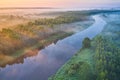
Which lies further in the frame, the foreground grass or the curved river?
the curved river

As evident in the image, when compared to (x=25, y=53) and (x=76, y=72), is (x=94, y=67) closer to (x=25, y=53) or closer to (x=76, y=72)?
(x=76, y=72)

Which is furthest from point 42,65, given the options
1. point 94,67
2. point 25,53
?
point 94,67

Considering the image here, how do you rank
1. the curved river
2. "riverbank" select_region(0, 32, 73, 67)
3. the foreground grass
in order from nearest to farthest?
the foreground grass < the curved river < "riverbank" select_region(0, 32, 73, 67)

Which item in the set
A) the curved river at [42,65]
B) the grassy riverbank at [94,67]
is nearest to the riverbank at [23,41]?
→ the curved river at [42,65]

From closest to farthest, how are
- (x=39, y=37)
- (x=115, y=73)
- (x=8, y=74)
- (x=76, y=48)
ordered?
(x=115, y=73) → (x=8, y=74) → (x=76, y=48) → (x=39, y=37)

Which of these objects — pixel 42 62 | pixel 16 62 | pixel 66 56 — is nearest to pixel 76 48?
pixel 66 56

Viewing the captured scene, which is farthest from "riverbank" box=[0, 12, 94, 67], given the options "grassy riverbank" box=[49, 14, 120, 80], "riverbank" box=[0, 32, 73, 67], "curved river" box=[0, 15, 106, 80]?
"grassy riverbank" box=[49, 14, 120, 80]

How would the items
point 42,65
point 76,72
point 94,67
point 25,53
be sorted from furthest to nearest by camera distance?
1. point 25,53
2. point 42,65
3. point 94,67
4. point 76,72

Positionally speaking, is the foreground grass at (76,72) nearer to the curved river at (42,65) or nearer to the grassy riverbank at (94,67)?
the grassy riverbank at (94,67)

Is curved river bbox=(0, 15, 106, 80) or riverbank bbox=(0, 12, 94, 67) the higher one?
riverbank bbox=(0, 12, 94, 67)

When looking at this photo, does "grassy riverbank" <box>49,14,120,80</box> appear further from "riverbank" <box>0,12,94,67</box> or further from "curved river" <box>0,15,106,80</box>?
"riverbank" <box>0,12,94,67</box>

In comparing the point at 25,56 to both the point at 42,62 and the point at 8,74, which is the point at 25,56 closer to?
the point at 42,62
